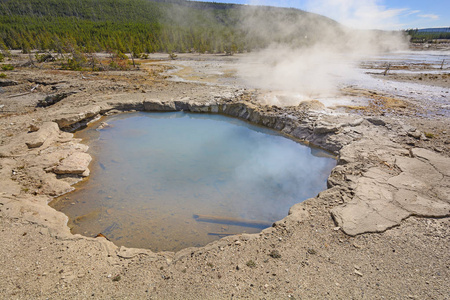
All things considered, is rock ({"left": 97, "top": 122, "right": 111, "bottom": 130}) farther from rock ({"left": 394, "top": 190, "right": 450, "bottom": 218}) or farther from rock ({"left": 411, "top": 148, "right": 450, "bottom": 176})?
rock ({"left": 411, "top": 148, "right": 450, "bottom": 176})

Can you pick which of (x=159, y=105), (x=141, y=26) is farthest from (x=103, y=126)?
(x=141, y=26)

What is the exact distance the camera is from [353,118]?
7.36m

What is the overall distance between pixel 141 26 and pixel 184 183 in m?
66.6

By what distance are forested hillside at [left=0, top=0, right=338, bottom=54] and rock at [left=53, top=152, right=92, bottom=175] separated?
2176 cm

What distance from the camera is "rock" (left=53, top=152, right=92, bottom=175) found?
16.9ft

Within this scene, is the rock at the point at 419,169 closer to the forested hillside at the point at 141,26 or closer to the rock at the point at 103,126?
the rock at the point at 103,126

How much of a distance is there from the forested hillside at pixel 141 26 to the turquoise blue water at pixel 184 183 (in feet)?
71.9

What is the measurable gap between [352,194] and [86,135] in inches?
332

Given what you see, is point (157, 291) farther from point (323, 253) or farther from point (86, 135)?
point (86, 135)

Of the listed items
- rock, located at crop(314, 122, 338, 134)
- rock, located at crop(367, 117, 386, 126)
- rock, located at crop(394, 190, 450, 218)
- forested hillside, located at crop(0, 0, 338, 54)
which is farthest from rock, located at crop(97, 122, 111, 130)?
forested hillside, located at crop(0, 0, 338, 54)

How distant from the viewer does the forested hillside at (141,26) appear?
39906mm

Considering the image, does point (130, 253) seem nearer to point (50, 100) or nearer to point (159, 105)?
point (159, 105)

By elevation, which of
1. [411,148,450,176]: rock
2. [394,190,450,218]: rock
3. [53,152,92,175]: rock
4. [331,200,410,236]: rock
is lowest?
[53,152,92,175]: rock

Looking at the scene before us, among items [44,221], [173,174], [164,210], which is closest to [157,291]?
[164,210]
